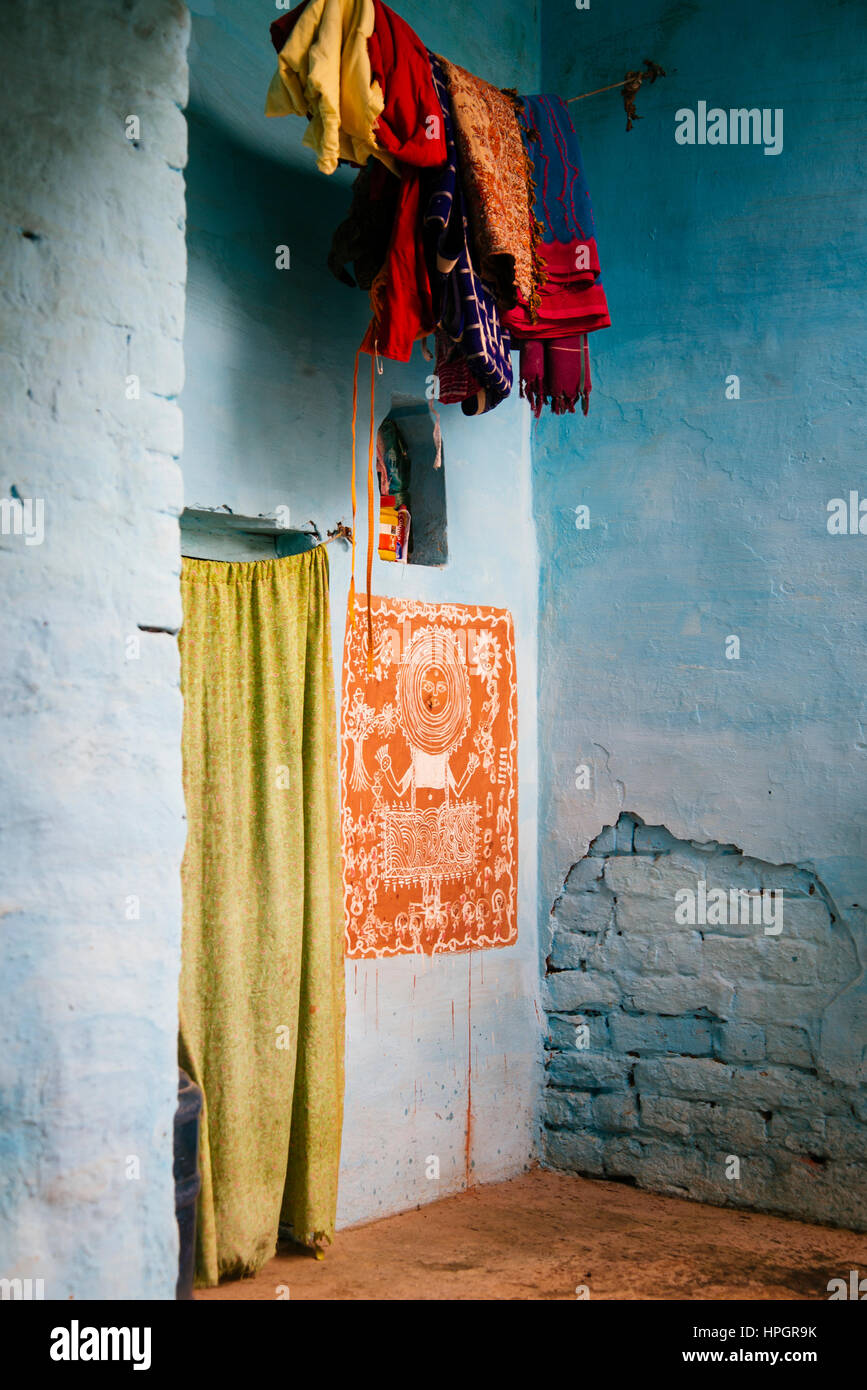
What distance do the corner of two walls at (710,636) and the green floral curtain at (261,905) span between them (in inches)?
44.3

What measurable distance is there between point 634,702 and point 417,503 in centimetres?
103

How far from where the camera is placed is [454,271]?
302 cm

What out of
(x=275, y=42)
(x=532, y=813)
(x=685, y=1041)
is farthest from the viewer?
(x=532, y=813)

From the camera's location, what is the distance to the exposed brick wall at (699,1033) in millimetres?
3602

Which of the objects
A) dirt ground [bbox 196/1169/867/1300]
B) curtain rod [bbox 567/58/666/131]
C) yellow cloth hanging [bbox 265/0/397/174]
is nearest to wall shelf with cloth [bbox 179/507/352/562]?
yellow cloth hanging [bbox 265/0/397/174]

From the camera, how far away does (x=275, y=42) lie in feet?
8.77

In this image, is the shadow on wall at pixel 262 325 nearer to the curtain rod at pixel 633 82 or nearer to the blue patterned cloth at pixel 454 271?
the blue patterned cloth at pixel 454 271

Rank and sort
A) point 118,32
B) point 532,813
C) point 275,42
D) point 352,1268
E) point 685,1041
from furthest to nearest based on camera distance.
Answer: point 532,813 < point 685,1041 < point 352,1268 < point 275,42 < point 118,32

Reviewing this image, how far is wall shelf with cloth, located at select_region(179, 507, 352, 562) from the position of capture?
→ 3346 millimetres

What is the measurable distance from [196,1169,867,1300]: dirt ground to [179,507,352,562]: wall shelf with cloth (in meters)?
2.02

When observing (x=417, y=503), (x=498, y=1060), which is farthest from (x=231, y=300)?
(x=498, y=1060)

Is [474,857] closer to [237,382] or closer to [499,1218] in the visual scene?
[499,1218]

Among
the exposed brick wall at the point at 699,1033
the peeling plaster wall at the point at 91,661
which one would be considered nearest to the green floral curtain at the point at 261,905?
the exposed brick wall at the point at 699,1033

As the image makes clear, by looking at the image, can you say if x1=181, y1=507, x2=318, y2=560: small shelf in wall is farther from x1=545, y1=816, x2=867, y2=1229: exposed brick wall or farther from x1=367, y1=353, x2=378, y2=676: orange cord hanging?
x1=545, y1=816, x2=867, y2=1229: exposed brick wall
